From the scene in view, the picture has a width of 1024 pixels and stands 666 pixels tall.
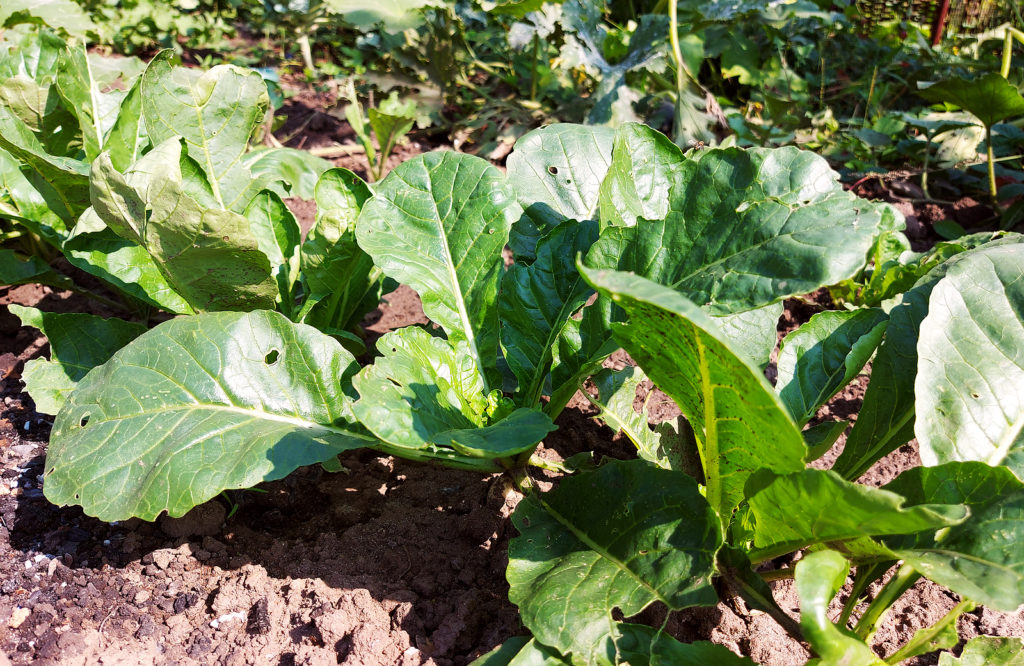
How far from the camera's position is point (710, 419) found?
149 cm

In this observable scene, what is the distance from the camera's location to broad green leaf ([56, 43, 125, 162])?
2184mm

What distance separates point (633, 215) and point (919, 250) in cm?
182

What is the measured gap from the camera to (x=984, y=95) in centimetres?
284

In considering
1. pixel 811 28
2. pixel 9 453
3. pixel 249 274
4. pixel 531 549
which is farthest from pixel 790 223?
pixel 811 28

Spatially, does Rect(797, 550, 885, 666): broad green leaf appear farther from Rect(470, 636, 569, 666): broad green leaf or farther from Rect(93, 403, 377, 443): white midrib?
Rect(93, 403, 377, 443): white midrib

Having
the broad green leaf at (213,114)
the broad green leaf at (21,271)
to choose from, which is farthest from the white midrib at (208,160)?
the broad green leaf at (21,271)

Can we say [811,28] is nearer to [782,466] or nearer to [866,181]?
[866,181]

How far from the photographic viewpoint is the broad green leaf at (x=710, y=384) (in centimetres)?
115

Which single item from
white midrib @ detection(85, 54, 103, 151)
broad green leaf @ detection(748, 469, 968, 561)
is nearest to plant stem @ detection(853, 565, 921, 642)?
broad green leaf @ detection(748, 469, 968, 561)

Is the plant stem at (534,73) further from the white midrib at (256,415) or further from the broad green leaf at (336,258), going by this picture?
the white midrib at (256,415)

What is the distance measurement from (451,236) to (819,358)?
3.04 ft

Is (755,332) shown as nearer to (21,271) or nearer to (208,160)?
(208,160)

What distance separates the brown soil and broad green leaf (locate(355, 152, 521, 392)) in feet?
1.23

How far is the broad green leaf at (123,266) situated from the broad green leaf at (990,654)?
6.25 feet
